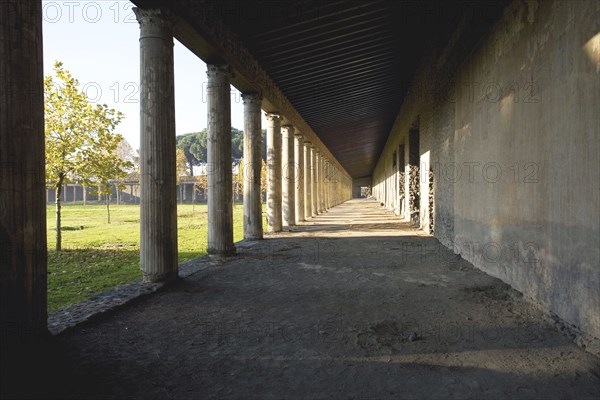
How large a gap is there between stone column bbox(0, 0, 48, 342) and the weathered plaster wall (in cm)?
489

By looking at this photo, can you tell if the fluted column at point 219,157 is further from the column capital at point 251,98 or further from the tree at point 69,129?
the tree at point 69,129

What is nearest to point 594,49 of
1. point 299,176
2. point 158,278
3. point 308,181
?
point 158,278

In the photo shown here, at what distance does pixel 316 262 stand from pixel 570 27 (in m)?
5.34

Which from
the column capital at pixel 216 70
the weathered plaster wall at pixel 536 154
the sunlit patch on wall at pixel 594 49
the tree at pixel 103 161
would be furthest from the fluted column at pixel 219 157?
the sunlit patch on wall at pixel 594 49

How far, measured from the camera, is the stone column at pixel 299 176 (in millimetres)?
16919

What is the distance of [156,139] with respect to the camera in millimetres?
5586

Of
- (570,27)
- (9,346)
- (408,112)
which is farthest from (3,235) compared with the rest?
(408,112)

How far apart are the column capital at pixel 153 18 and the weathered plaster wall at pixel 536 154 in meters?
4.81

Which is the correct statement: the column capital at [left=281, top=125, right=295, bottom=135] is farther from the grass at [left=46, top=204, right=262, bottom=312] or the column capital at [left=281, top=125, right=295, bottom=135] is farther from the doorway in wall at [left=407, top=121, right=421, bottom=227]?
the grass at [left=46, top=204, right=262, bottom=312]

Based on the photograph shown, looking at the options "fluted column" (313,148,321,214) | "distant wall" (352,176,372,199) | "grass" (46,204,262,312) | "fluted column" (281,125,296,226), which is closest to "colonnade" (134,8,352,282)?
"fluted column" (281,125,296,226)

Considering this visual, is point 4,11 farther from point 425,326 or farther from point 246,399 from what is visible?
point 425,326

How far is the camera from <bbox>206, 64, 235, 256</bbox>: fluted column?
7844 millimetres

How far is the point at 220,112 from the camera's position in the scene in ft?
25.9

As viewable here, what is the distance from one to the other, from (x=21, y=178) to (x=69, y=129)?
8.97 meters
